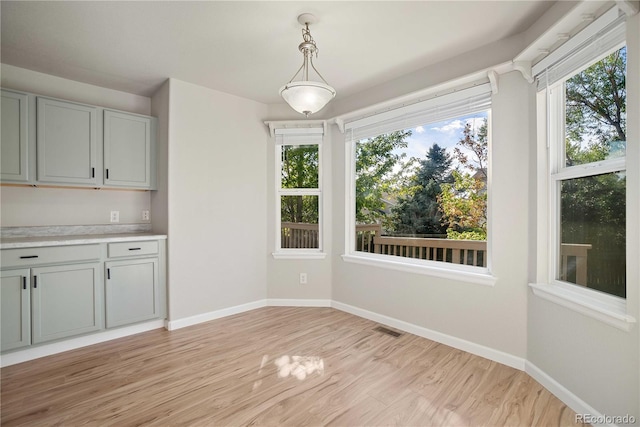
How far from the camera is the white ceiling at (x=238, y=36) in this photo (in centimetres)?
207

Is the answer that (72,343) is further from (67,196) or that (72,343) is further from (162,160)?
(162,160)

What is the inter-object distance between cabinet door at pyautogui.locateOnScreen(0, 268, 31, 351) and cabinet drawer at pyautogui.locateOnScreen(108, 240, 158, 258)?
595 millimetres

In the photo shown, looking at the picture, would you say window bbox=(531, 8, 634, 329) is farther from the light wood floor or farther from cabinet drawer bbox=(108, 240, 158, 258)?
cabinet drawer bbox=(108, 240, 158, 258)

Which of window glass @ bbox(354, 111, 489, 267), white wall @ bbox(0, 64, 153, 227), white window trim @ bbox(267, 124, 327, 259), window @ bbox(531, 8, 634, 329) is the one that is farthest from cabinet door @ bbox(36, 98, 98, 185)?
window @ bbox(531, 8, 634, 329)

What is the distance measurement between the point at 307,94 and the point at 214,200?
193 centimetres

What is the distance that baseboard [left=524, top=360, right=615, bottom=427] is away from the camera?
70.8 inches

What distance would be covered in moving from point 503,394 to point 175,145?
3.49m

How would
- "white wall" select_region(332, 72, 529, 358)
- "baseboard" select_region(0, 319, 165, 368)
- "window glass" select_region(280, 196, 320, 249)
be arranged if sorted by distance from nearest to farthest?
"white wall" select_region(332, 72, 529, 358)
"baseboard" select_region(0, 319, 165, 368)
"window glass" select_region(280, 196, 320, 249)

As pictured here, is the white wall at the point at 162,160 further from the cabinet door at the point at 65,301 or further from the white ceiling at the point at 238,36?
the cabinet door at the point at 65,301

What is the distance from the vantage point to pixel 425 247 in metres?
3.10

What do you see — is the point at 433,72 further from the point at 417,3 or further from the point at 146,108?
the point at 146,108

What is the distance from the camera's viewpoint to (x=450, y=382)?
2.21 m

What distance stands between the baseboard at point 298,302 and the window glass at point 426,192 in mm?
812

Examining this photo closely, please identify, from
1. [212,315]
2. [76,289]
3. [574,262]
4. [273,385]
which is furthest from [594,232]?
[76,289]
